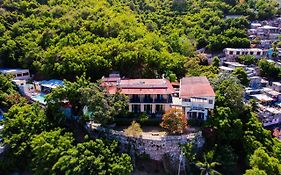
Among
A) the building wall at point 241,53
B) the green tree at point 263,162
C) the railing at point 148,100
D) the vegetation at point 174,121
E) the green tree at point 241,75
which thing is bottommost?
the green tree at point 263,162

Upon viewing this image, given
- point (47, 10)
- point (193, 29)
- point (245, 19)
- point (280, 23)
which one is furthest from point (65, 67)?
point (280, 23)

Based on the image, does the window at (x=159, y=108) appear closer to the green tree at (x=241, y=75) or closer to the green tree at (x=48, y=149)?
→ the green tree at (x=48, y=149)

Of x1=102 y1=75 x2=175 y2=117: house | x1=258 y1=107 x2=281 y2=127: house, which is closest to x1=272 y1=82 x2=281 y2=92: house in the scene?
x1=258 y1=107 x2=281 y2=127: house

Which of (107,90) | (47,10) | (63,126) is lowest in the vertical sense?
(63,126)

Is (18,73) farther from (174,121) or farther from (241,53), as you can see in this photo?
(241,53)

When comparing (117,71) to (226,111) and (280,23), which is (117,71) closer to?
(226,111)

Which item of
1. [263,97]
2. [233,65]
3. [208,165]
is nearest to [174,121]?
[208,165]

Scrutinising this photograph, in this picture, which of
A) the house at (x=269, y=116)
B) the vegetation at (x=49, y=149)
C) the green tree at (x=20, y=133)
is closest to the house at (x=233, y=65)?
the house at (x=269, y=116)
